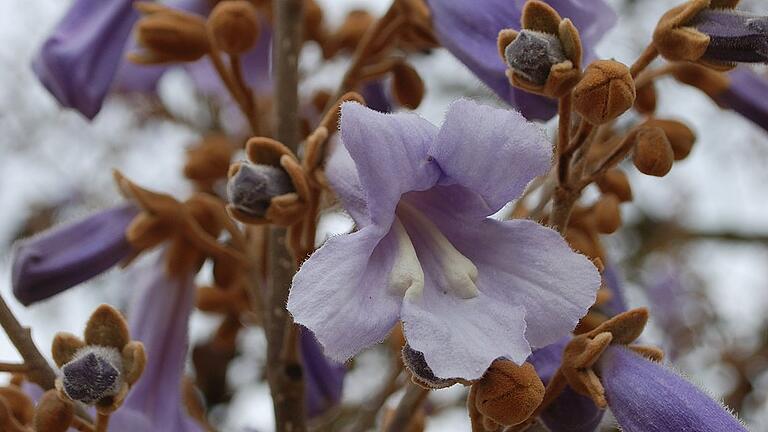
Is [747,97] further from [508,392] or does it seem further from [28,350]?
[28,350]

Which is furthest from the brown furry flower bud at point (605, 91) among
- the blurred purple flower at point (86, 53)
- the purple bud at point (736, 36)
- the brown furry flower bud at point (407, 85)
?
the blurred purple flower at point (86, 53)

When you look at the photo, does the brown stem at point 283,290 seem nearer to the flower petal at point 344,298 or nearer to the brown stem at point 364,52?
the brown stem at point 364,52

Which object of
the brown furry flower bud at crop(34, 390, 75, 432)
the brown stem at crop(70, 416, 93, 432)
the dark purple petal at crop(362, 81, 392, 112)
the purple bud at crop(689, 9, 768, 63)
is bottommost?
the dark purple petal at crop(362, 81, 392, 112)

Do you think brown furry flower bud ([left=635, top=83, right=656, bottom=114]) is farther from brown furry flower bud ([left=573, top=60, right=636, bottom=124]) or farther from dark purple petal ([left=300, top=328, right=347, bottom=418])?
dark purple petal ([left=300, top=328, right=347, bottom=418])

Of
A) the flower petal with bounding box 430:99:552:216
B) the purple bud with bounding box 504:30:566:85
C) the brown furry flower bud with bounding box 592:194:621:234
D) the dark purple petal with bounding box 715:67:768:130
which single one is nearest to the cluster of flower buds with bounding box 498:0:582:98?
the purple bud with bounding box 504:30:566:85

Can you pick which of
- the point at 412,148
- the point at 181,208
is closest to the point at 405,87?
the point at 181,208
